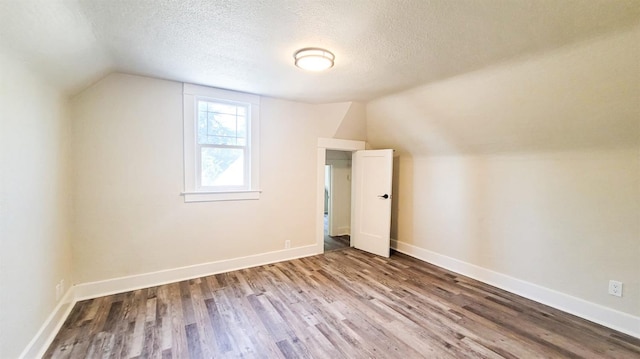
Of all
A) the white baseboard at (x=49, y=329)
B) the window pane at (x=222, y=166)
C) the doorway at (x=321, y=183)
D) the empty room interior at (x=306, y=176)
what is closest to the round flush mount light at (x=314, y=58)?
the empty room interior at (x=306, y=176)

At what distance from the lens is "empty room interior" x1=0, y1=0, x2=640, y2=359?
1.76m

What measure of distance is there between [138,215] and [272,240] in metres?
1.68

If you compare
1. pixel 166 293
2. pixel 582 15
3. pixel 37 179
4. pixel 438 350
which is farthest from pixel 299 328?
pixel 582 15

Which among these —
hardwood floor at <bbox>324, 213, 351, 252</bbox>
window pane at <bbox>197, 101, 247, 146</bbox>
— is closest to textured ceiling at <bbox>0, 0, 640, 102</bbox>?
window pane at <bbox>197, 101, 247, 146</bbox>

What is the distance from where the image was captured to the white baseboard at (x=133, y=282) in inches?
78.7

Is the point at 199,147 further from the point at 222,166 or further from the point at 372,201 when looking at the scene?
the point at 372,201

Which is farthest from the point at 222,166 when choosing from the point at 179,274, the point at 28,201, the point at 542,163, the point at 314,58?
the point at 542,163

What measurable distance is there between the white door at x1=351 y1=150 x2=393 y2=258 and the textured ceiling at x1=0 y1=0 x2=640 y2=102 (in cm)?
174

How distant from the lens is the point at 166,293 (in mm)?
2883

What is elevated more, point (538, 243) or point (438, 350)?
point (538, 243)

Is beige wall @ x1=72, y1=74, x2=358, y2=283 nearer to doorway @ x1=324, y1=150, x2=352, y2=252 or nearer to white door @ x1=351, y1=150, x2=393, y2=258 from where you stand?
white door @ x1=351, y1=150, x2=393, y2=258

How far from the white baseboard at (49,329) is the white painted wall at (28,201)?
47mm

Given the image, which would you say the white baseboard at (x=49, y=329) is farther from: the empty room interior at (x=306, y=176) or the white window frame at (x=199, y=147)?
the white window frame at (x=199, y=147)

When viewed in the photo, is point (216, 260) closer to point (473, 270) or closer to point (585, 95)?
point (473, 270)
